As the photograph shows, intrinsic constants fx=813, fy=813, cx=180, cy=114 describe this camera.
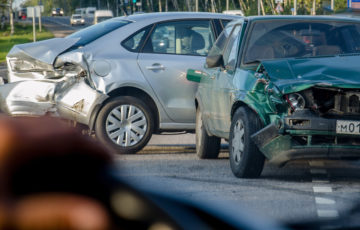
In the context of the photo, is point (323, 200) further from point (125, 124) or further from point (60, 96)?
point (60, 96)

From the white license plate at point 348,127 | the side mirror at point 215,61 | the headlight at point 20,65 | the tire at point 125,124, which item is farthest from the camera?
the headlight at point 20,65

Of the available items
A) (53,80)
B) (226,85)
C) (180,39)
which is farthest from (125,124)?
(226,85)

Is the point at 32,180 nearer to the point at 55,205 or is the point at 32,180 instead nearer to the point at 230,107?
the point at 55,205

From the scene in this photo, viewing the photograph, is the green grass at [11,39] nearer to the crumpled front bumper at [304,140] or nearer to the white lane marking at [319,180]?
the white lane marking at [319,180]

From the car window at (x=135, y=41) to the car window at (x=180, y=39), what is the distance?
0.26 ft

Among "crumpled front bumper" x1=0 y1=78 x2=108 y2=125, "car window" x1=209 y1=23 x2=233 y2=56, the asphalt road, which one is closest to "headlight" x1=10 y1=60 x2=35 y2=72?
"crumpled front bumper" x1=0 y1=78 x2=108 y2=125

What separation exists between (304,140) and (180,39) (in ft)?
10.7

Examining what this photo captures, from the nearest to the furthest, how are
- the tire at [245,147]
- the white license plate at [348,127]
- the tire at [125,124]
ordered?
the white license plate at [348,127] < the tire at [245,147] < the tire at [125,124]

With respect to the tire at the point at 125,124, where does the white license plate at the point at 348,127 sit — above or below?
above

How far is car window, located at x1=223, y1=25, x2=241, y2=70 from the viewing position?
8.16 metres

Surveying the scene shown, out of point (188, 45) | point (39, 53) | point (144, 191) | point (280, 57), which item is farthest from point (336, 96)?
point (144, 191)

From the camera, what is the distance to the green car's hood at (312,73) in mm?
6781

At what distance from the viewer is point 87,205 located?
3.59 feet

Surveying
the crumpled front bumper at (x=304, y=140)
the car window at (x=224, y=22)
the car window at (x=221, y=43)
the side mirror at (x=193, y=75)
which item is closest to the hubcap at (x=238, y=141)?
the crumpled front bumper at (x=304, y=140)
